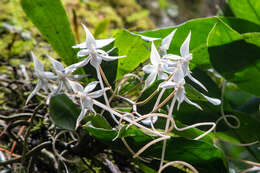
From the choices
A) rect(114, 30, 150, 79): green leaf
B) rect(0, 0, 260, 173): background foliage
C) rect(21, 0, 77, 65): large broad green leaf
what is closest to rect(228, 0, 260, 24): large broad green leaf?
rect(0, 0, 260, 173): background foliage

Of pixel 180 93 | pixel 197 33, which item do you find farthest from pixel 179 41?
pixel 180 93

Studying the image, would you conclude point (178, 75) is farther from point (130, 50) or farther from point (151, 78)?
point (130, 50)

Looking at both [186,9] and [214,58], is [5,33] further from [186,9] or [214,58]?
[186,9]

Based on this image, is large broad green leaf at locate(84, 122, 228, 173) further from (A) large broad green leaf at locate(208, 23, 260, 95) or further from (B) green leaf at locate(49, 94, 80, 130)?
(A) large broad green leaf at locate(208, 23, 260, 95)

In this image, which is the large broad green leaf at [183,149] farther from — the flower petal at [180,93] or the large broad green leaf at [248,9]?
the large broad green leaf at [248,9]

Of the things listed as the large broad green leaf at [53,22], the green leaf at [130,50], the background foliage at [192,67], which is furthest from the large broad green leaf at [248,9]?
the large broad green leaf at [53,22]

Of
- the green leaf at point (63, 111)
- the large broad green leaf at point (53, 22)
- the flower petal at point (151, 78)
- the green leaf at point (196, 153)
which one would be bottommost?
the green leaf at point (196, 153)

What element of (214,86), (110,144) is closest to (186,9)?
(214,86)

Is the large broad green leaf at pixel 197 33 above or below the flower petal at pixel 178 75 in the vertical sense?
above
